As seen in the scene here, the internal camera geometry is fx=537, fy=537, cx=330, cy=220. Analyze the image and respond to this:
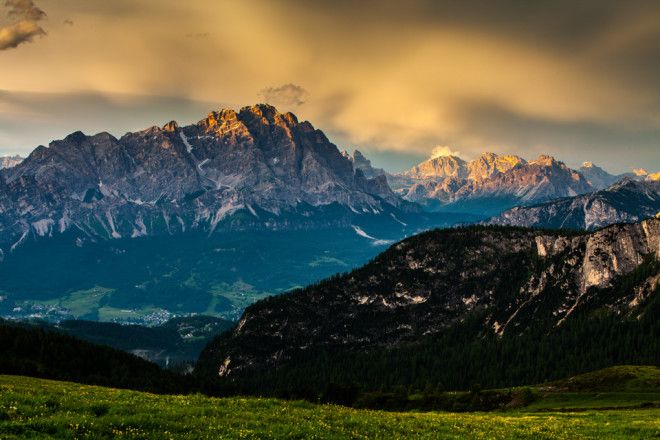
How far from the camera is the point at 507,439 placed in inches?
1624

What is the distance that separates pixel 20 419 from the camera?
1201 inches

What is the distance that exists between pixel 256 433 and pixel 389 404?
156673 millimetres

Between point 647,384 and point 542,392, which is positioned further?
point 542,392

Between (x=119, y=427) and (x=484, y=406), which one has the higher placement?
(x=119, y=427)

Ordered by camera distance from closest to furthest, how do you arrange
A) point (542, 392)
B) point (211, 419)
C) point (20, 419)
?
point (20, 419)
point (211, 419)
point (542, 392)

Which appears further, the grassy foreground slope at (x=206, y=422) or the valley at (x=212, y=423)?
the valley at (x=212, y=423)

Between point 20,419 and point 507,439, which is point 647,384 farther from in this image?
point 20,419

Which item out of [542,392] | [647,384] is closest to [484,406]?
[542,392]

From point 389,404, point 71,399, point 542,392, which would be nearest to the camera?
point 71,399

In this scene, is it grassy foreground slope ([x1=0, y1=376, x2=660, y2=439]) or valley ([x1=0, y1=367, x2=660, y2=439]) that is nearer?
grassy foreground slope ([x1=0, y1=376, x2=660, y2=439])

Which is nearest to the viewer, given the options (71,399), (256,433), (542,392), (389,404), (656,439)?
(256,433)

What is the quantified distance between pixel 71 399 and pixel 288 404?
18.2 meters

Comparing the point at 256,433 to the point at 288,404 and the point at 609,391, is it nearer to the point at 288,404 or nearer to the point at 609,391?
→ the point at 288,404

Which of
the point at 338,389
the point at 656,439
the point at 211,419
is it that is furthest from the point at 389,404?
the point at 211,419
